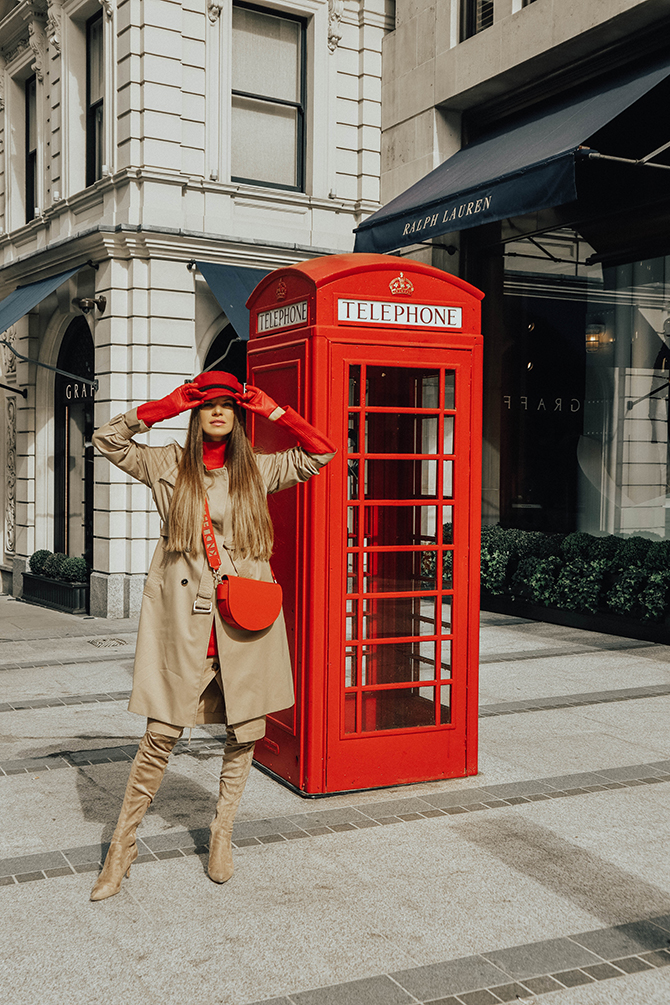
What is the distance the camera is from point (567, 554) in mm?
11125

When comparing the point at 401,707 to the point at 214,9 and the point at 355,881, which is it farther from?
the point at 214,9

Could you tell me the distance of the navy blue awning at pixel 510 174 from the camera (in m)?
9.31

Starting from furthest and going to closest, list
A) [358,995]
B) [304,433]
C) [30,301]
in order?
1. [30,301]
2. [304,433]
3. [358,995]

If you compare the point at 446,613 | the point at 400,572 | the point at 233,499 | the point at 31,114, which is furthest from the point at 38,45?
the point at 233,499

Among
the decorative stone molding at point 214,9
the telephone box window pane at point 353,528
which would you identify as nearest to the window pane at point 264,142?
the decorative stone molding at point 214,9

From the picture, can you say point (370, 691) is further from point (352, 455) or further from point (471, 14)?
point (471, 14)

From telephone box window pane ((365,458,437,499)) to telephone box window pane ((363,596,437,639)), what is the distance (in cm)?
58

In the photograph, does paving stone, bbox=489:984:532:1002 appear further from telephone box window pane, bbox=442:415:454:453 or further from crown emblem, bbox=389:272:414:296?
crown emblem, bbox=389:272:414:296

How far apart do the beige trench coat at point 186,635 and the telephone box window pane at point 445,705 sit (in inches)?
55.9

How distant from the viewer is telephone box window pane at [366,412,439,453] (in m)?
5.44

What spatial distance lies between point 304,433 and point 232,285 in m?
8.50

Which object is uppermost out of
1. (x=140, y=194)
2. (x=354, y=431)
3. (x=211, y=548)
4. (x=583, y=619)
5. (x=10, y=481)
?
(x=140, y=194)

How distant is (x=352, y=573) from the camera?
210 inches

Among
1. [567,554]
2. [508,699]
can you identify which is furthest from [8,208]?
[508,699]
